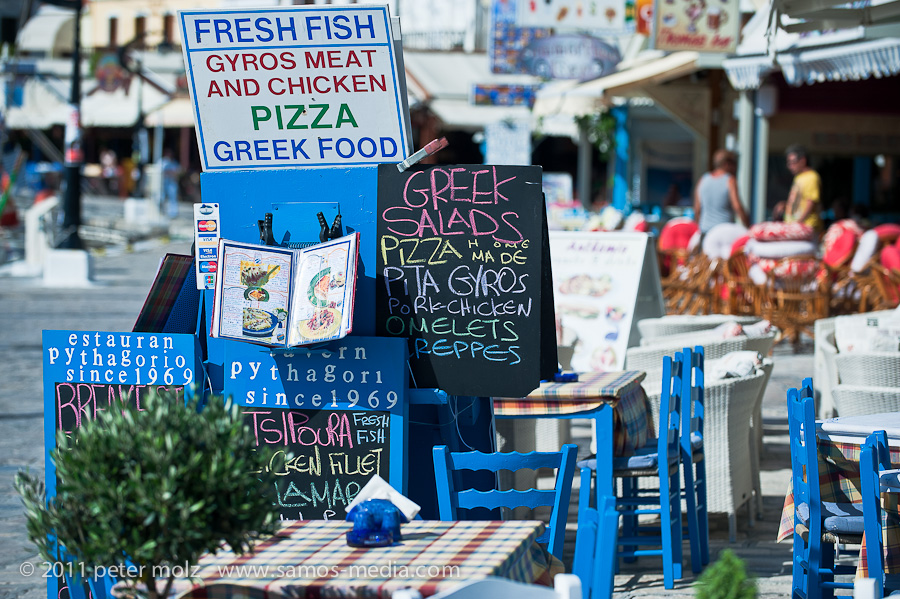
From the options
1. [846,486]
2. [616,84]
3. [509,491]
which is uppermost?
[616,84]

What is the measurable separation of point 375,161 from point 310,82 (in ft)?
1.27

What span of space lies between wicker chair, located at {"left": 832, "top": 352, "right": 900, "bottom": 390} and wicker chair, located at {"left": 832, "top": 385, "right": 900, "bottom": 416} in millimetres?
836

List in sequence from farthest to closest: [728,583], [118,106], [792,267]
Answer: [118,106], [792,267], [728,583]

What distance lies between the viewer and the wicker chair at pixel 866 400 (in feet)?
15.3

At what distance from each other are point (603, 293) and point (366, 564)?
5263 millimetres

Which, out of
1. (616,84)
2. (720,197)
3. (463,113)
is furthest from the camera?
(463,113)

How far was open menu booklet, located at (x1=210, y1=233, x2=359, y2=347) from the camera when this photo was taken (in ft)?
12.4

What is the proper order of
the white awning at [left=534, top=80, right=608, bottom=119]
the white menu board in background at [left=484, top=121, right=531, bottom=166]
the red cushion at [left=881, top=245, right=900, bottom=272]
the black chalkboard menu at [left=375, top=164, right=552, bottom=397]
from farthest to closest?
the white menu board in background at [left=484, top=121, right=531, bottom=166] → the white awning at [left=534, top=80, right=608, bottom=119] → the red cushion at [left=881, top=245, right=900, bottom=272] → the black chalkboard menu at [left=375, top=164, right=552, bottom=397]

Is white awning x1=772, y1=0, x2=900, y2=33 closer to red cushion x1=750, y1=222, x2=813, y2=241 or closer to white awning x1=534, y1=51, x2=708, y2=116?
red cushion x1=750, y1=222, x2=813, y2=241

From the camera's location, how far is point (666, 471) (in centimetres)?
470

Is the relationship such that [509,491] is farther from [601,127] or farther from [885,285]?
[601,127]

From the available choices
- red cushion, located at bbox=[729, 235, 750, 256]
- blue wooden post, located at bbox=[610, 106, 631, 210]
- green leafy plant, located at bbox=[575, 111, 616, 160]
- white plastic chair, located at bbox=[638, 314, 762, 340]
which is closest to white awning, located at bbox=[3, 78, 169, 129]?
green leafy plant, located at bbox=[575, 111, 616, 160]

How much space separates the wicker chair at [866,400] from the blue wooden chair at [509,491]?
5.87 ft

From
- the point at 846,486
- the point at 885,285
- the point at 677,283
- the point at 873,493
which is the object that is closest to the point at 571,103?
the point at 677,283
